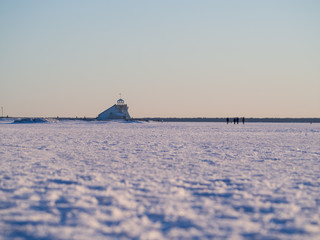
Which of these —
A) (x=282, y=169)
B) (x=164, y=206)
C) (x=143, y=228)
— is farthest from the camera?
(x=282, y=169)

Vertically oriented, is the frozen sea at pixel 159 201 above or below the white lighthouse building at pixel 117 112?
below

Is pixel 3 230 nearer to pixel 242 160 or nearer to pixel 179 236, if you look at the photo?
pixel 179 236

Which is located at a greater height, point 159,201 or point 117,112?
point 117,112

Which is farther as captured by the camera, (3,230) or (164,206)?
(164,206)

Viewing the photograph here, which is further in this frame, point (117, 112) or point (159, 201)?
point (117, 112)

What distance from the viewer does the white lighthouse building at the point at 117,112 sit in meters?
82.7

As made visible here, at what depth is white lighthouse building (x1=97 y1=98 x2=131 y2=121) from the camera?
82.7m

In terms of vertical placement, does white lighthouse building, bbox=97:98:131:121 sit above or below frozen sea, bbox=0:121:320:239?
above

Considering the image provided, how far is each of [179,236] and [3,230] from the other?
188 cm

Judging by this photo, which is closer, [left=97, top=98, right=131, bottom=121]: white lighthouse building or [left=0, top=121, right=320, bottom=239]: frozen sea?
[left=0, top=121, right=320, bottom=239]: frozen sea

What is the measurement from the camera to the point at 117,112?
8331 centimetres

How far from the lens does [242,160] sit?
900cm

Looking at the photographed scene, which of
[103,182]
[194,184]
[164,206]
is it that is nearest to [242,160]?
[194,184]

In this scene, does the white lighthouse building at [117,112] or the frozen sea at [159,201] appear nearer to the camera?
the frozen sea at [159,201]
